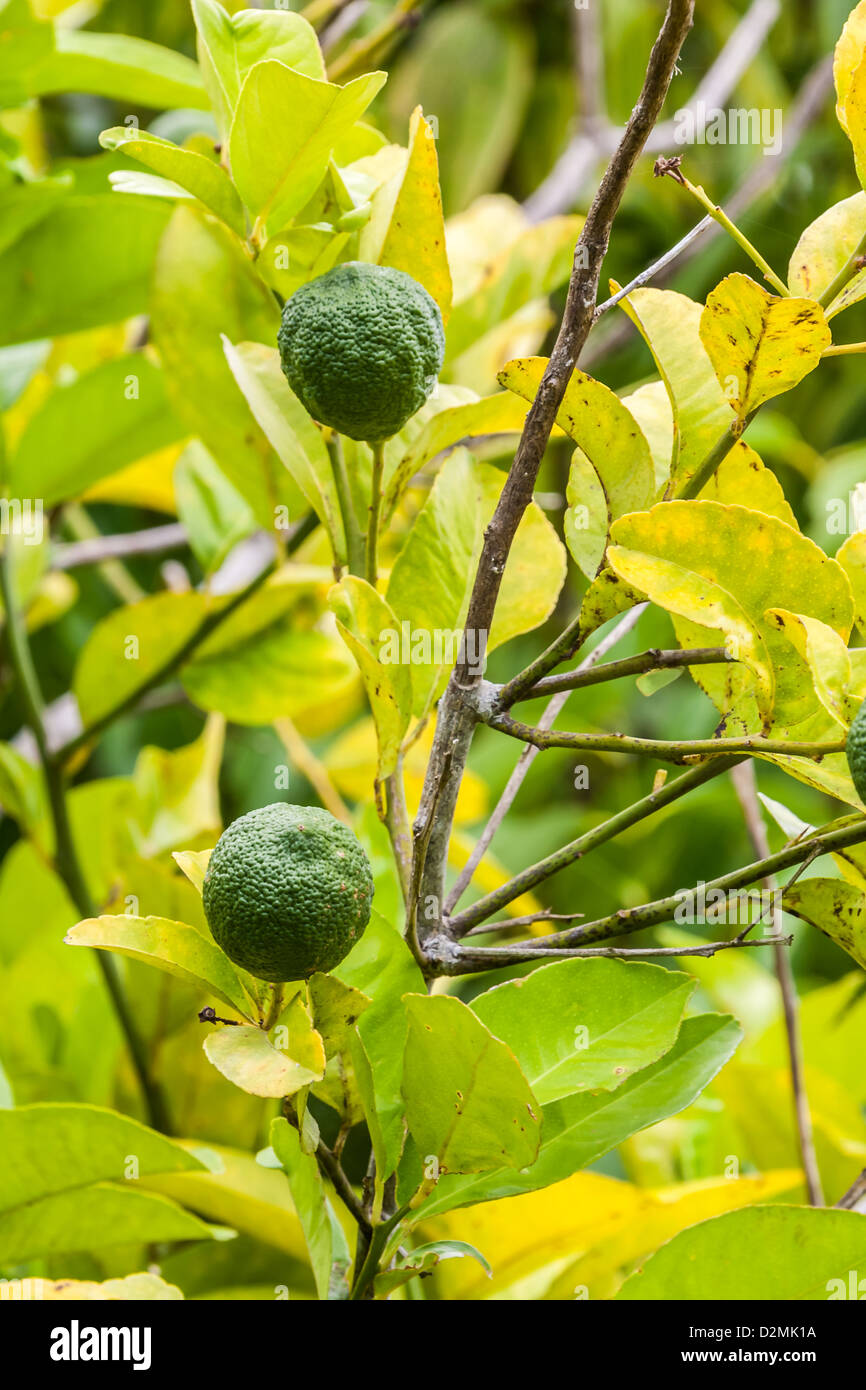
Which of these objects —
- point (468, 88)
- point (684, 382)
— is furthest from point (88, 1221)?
point (468, 88)

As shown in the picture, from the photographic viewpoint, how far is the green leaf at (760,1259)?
1.28ft

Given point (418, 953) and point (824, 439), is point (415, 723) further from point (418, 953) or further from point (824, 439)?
point (824, 439)

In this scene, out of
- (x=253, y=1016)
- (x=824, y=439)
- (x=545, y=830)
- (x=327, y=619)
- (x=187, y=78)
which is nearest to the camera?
(x=253, y=1016)

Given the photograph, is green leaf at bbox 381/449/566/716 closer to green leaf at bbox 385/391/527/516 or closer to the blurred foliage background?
green leaf at bbox 385/391/527/516

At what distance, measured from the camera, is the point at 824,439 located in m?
1.67

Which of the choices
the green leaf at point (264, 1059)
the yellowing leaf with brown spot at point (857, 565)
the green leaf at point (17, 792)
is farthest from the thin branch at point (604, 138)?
the green leaf at point (264, 1059)

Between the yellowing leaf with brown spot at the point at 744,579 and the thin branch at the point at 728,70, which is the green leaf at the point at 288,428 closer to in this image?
the yellowing leaf with brown spot at the point at 744,579

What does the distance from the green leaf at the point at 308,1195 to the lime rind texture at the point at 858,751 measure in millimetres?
175

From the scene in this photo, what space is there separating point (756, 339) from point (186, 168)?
0.20 m

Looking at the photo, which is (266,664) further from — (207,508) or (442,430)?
(442,430)

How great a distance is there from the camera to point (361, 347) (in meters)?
0.36
